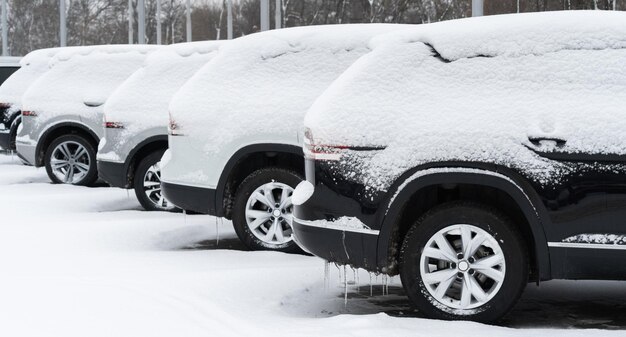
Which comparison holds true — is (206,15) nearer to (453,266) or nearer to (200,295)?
(200,295)

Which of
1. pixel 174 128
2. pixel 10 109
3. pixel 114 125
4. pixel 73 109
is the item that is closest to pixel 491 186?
pixel 174 128

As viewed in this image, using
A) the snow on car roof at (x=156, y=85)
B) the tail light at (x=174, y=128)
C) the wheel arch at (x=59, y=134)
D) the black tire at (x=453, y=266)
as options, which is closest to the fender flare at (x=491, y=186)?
the black tire at (x=453, y=266)

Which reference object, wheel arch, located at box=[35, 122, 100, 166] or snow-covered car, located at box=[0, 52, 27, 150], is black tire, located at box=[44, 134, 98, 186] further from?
snow-covered car, located at box=[0, 52, 27, 150]

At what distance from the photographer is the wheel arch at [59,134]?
13094 mm

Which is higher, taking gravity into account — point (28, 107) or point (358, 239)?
point (28, 107)

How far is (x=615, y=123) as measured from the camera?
5.61m

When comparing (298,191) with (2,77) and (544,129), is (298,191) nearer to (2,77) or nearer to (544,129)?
(544,129)

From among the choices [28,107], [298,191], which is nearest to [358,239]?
[298,191]

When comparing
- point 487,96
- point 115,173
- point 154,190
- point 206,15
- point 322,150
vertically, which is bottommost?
point 154,190

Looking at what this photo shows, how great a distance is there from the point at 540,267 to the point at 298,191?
5.19 feet

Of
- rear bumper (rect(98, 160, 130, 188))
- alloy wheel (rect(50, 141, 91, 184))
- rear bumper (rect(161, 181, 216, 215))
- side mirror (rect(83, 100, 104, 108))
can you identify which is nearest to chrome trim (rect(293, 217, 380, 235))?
rear bumper (rect(161, 181, 216, 215))

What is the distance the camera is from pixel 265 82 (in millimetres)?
8258

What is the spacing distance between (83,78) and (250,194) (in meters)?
5.89

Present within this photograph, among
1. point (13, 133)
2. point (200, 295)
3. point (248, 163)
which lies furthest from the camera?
point (13, 133)
